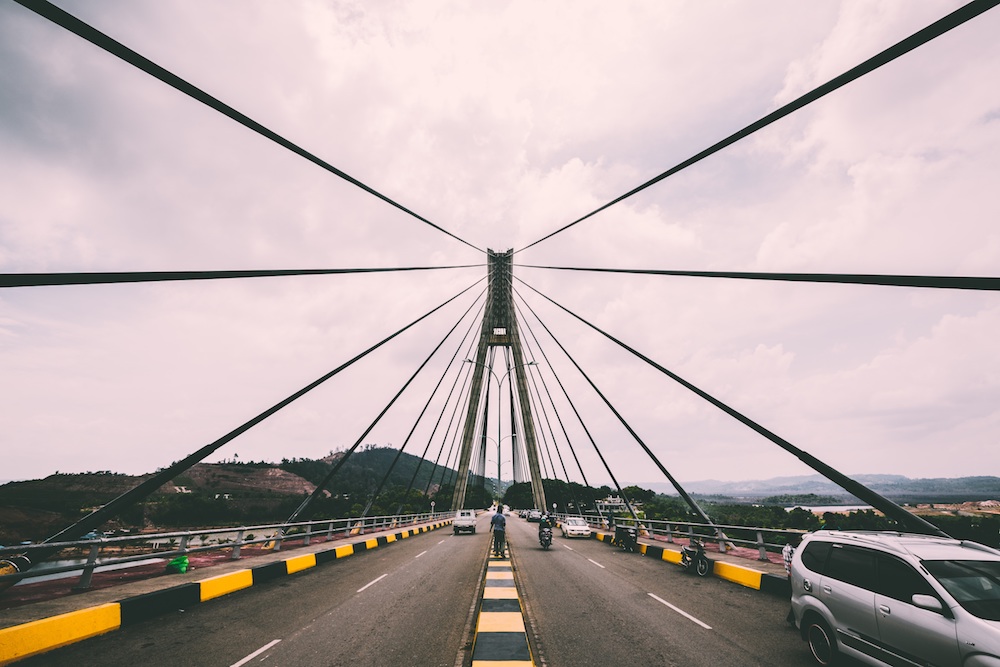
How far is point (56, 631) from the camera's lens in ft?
20.7

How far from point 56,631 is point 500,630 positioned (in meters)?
6.10

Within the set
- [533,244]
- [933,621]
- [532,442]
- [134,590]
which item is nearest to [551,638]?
[933,621]

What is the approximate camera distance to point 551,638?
6.53m

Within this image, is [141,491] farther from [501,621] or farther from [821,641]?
[821,641]

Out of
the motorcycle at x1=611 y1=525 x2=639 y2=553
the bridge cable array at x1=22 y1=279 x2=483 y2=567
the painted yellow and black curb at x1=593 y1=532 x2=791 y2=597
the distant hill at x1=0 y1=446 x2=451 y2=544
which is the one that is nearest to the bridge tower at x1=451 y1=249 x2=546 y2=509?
the distant hill at x1=0 y1=446 x2=451 y2=544

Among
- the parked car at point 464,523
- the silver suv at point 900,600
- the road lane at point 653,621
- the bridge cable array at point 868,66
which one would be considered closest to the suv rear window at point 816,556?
the silver suv at point 900,600

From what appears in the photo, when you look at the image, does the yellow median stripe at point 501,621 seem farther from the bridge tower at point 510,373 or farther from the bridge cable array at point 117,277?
the bridge tower at point 510,373

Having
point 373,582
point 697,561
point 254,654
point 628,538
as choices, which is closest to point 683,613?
point 697,561

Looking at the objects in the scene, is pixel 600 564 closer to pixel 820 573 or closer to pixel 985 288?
pixel 820 573

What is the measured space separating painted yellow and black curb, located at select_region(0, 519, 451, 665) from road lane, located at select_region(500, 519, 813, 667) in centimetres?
642

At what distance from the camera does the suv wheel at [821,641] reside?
5660 mm

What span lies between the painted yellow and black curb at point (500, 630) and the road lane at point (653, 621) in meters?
0.24

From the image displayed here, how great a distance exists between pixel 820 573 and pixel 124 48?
460 inches

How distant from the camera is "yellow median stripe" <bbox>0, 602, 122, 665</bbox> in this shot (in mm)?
5781
